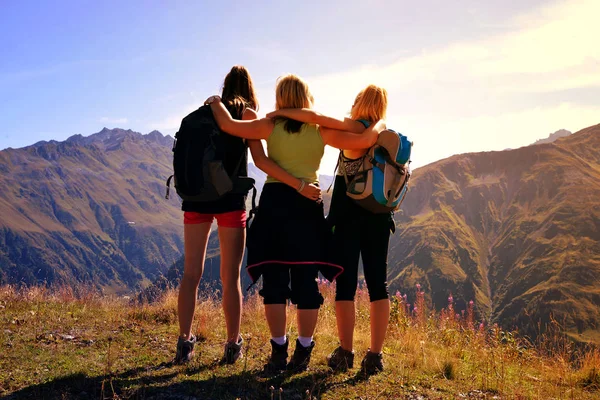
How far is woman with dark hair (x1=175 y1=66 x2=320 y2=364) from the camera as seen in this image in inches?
167

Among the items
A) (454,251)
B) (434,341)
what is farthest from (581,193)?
(434,341)

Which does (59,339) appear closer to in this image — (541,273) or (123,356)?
(123,356)

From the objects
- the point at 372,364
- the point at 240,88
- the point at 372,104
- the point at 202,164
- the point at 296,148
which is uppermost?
the point at 240,88

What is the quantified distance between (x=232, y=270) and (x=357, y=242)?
3.93ft

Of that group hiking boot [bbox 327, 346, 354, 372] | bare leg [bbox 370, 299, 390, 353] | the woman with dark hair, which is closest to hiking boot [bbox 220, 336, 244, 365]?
the woman with dark hair

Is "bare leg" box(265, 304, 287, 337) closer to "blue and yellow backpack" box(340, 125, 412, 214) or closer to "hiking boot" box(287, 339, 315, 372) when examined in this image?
"hiking boot" box(287, 339, 315, 372)

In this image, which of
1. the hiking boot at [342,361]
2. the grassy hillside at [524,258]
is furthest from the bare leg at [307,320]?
the grassy hillside at [524,258]

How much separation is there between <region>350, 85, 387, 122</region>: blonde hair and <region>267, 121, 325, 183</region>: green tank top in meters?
0.58

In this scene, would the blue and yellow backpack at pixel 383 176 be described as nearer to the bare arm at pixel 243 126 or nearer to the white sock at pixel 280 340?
the bare arm at pixel 243 126

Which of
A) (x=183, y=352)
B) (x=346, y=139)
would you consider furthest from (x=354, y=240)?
(x=183, y=352)

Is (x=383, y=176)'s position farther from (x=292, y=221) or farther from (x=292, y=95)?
(x=292, y=95)

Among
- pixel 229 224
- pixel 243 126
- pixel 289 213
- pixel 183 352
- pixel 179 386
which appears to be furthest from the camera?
pixel 183 352

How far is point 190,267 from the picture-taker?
4449mm

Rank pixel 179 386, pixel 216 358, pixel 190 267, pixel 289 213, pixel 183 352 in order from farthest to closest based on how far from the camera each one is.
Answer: pixel 216 358 < pixel 183 352 < pixel 190 267 < pixel 289 213 < pixel 179 386
